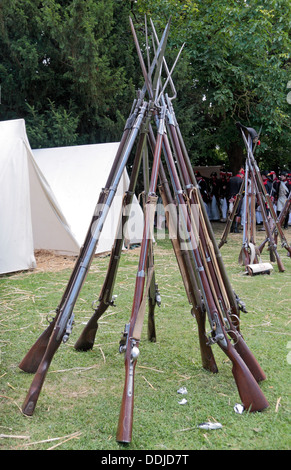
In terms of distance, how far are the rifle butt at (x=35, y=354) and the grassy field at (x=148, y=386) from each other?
0.07 m

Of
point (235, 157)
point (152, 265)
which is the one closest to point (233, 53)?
point (235, 157)

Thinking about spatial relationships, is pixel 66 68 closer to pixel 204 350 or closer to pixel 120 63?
pixel 120 63

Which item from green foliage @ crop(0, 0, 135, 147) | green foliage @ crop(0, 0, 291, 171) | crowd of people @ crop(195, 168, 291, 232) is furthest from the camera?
crowd of people @ crop(195, 168, 291, 232)

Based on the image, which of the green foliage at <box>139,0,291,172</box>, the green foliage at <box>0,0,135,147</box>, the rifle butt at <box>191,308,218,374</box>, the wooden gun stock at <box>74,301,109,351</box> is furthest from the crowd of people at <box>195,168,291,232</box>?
the rifle butt at <box>191,308,218,374</box>

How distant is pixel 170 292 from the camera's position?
5324mm

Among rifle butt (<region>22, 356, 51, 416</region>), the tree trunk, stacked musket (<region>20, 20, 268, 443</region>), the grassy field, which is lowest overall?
the grassy field

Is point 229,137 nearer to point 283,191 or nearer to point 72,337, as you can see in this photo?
point 283,191

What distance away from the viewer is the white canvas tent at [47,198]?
649 centimetres

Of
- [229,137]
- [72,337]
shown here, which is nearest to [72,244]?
[72,337]

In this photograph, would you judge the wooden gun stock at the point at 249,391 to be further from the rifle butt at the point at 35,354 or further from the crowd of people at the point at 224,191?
the crowd of people at the point at 224,191

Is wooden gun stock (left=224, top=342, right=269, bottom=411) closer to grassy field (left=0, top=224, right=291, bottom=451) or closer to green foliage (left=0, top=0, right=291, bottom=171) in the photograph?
grassy field (left=0, top=224, right=291, bottom=451)

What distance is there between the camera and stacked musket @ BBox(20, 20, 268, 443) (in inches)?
96.7

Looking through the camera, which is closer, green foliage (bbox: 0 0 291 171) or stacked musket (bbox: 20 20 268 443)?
stacked musket (bbox: 20 20 268 443)

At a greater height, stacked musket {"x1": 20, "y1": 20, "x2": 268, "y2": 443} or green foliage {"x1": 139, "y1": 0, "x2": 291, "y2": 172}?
green foliage {"x1": 139, "y1": 0, "x2": 291, "y2": 172}
